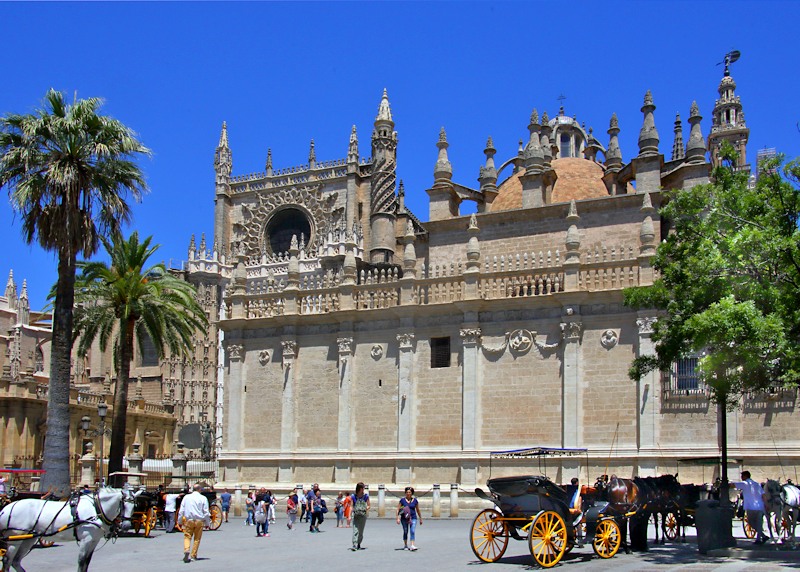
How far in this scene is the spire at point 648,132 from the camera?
99.9 ft

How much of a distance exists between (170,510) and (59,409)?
13.6 ft

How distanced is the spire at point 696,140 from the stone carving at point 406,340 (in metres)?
11.2

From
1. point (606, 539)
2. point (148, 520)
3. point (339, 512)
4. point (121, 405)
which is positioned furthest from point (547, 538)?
point (121, 405)

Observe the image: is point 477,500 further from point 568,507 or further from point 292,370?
point 568,507

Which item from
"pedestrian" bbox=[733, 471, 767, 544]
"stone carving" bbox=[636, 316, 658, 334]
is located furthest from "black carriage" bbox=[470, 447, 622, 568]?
"stone carving" bbox=[636, 316, 658, 334]

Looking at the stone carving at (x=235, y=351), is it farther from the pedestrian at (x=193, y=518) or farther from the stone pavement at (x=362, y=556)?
the pedestrian at (x=193, y=518)

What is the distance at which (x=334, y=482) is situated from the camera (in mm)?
29875

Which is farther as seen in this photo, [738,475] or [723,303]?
[738,475]

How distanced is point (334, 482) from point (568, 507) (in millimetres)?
16093

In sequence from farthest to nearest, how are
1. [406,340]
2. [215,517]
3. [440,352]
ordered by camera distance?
[406,340]
[440,352]
[215,517]

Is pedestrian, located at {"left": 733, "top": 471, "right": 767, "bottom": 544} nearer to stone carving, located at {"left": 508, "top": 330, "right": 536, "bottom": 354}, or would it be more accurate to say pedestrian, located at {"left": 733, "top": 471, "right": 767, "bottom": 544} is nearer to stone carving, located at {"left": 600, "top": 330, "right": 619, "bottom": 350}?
stone carving, located at {"left": 600, "top": 330, "right": 619, "bottom": 350}

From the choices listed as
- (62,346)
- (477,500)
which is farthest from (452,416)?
(62,346)

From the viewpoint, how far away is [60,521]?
13.2 metres

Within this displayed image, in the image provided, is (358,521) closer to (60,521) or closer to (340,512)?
(60,521)
